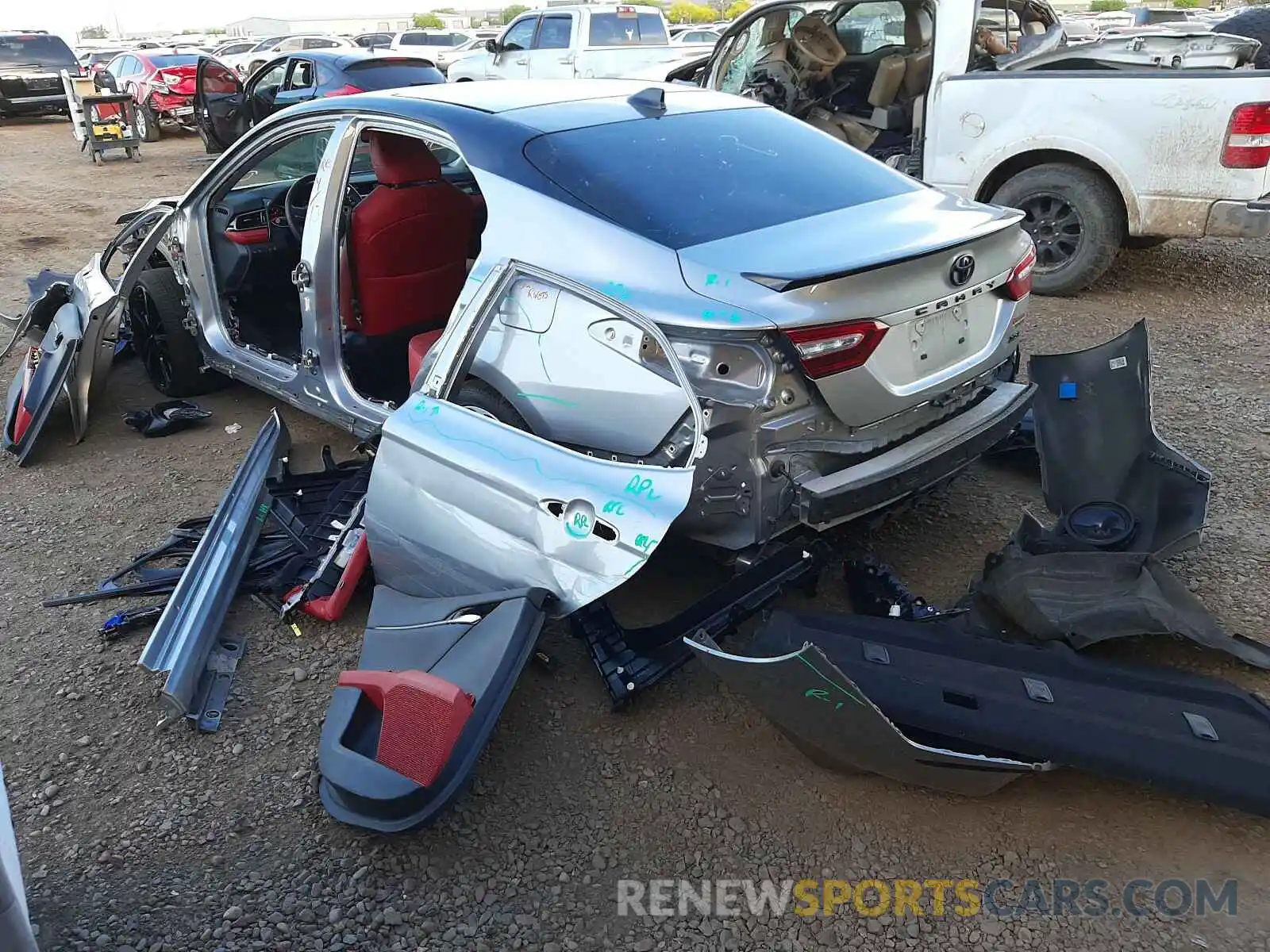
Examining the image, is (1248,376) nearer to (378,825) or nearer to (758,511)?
(758,511)

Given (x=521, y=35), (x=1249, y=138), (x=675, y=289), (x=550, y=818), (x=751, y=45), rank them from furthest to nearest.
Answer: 1. (x=521, y=35)
2. (x=751, y=45)
3. (x=1249, y=138)
4. (x=675, y=289)
5. (x=550, y=818)

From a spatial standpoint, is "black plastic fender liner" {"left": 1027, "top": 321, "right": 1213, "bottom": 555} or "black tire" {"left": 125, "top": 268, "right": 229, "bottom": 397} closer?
"black plastic fender liner" {"left": 1027, "top": 321, "right": 1213, "bottom": 555}

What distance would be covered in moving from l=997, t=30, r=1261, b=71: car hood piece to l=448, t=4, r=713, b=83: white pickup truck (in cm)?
627

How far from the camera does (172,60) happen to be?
59.8 feet

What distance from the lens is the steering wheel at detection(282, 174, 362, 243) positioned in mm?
4586

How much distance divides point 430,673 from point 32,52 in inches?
875

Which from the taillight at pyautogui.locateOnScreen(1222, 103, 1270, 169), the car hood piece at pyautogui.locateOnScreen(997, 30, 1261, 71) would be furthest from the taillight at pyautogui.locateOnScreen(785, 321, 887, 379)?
the car hood piece at pyautogui.locateOnScreen(997, 30, 1261, 71)

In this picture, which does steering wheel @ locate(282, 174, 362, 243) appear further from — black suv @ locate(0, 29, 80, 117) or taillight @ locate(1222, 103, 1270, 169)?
black suv @ locate(0, 29, 80, 117)

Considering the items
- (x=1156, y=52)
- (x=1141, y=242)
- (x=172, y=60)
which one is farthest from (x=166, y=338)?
(x=172, y=60)

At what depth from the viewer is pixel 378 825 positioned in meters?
2.32

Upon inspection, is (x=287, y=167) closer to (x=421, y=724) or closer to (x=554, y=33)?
(x=421, y=724)

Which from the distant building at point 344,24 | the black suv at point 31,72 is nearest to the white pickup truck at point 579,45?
the black suv at point 31,72

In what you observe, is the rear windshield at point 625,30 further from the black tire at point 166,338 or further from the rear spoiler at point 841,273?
the rear spoiler at point 841,273

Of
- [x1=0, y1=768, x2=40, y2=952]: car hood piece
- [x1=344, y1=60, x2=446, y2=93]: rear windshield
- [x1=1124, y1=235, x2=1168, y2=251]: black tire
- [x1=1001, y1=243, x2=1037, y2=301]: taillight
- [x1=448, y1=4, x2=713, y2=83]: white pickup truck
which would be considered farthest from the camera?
[x1=448, y1=4, x2=713, y2=83]: white pickup truck
